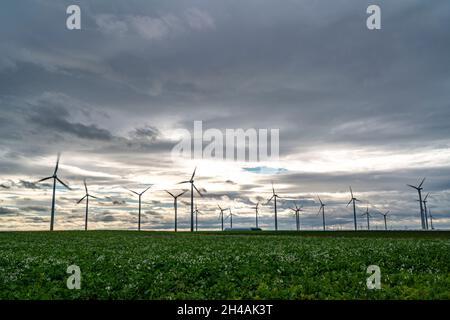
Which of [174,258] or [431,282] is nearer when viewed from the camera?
[431,282]

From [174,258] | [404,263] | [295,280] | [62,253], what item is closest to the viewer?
[295,280]

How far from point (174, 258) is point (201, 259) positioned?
2.20 meters

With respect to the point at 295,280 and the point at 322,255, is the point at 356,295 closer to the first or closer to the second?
the point at 295,280

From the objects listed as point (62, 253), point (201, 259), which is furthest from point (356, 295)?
point (62, 253)

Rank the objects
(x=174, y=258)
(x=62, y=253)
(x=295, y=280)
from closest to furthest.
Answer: (x=295, y=280)
(x=174, y=258)
(x=62, y=253)

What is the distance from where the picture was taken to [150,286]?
20.2m

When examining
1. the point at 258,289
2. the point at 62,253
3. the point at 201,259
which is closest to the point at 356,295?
the point at 258,289

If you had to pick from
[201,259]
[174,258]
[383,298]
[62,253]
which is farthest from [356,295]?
[62,253]

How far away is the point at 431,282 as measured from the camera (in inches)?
794

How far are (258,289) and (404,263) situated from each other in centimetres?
1258
